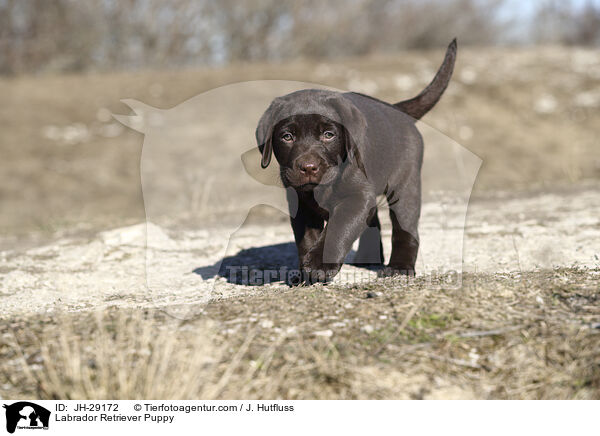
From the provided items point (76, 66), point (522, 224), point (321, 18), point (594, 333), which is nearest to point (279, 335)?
point (594, 333)

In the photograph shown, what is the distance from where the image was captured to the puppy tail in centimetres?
505

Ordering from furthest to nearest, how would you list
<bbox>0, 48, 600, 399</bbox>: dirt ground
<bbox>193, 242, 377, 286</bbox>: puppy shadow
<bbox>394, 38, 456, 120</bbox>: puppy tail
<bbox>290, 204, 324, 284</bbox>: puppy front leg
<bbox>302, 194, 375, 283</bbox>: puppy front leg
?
<bbox>394, 38, 456, 120</bbox>: puppy tail, <bbox>193, 242, 377, 286</bbox>: puppy shadow, <bbox>290, 204, 324, 284</bbox>: puppy front leg, <bbox>302, 194, 375, 283</bbox>: puppy front leg, <bbox>0, 48, 600, 399</bbox>: dirt ground

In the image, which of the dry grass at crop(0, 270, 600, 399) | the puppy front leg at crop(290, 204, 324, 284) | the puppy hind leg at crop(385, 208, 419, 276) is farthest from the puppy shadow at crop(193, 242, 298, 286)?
the dry grass at crop(0, 270, 600, 399)

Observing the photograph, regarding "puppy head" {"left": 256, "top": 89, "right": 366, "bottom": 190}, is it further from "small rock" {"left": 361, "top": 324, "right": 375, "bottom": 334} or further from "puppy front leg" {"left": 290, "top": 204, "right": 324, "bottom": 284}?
"small rock" {"left": 361, "top": 324, "right": 375, "bottom": 334}

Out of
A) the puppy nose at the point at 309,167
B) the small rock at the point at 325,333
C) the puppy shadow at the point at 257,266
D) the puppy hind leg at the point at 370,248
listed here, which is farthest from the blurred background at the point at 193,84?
the small rock at the point at 325,333

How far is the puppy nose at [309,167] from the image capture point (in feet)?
12.3

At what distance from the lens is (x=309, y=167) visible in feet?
12.3

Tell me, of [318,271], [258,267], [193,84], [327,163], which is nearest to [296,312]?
[318,271]

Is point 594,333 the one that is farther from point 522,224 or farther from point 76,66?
point 76,66

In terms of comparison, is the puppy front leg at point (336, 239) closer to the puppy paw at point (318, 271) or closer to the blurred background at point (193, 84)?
the puppy paw at point (318, 271)

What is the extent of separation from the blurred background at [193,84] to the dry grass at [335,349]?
4.34 meters

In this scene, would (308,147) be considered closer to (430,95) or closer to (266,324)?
(266,324)
